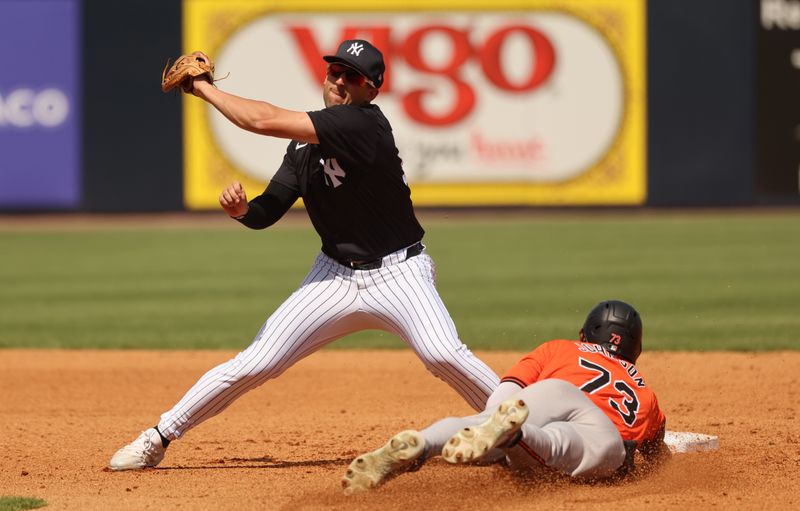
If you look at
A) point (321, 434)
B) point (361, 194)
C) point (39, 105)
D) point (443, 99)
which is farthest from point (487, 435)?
point (39, 105)

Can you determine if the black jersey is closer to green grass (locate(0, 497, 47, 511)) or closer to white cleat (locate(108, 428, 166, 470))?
white cleat (locate(108, 428, 166, 470))

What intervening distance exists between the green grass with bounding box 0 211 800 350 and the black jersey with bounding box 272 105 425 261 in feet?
13.0

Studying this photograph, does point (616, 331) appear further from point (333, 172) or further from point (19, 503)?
point (19, 503)

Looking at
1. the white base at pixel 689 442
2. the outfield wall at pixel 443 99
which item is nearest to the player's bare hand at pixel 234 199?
the white base at pixel 689 442

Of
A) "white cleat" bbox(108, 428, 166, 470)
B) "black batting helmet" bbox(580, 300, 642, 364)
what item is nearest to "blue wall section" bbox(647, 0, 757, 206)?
"black batting helmet" bbox(580, 300, 642, 364)

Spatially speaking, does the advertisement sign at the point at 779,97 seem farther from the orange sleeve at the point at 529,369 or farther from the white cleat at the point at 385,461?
the white cleat at the point at 385,461

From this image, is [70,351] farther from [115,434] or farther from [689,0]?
[689,0]

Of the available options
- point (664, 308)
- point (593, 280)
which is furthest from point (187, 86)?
point (593, 280)

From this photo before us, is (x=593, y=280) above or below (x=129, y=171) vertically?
below

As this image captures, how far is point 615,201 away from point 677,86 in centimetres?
196

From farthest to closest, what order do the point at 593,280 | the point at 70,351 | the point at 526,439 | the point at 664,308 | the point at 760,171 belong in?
the point at 760,171, the point at 593,280, the point at 664,308, the point at 70,351, the point at 526,439

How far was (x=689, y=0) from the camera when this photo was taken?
18766 millimetres

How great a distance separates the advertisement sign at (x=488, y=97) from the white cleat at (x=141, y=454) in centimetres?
1389

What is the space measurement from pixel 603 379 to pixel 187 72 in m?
1.91
